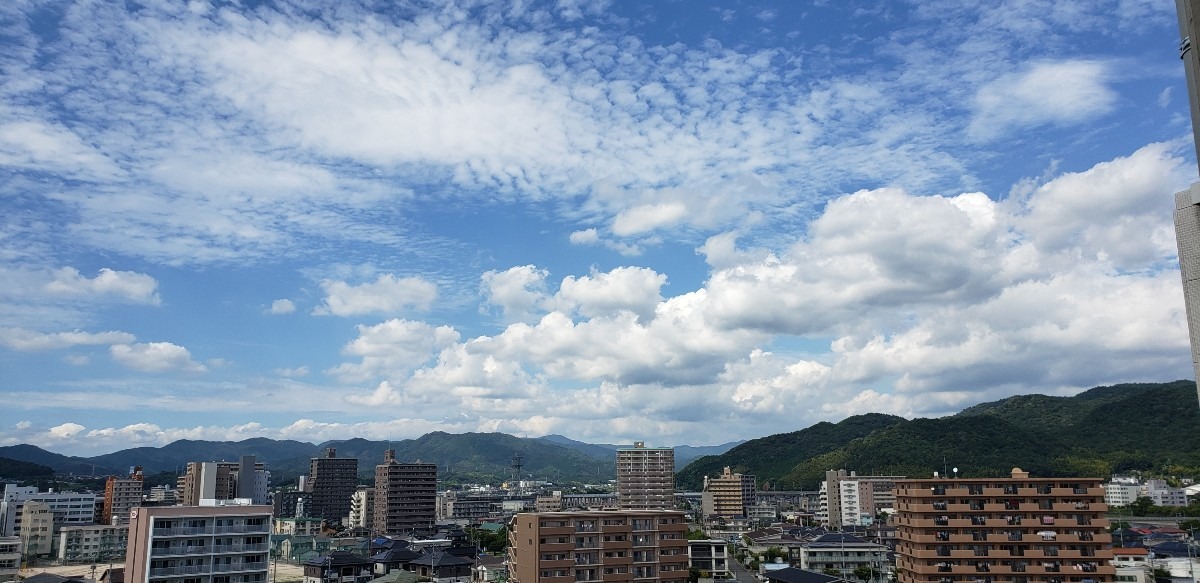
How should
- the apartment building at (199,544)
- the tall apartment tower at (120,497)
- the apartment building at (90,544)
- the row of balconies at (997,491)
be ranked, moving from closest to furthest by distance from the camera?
1. the apartment building at (199,544)
2. the row of balconies at (997,491)
3. the apartment building at (90,544)
4. the tall apartment tower at (120,497)

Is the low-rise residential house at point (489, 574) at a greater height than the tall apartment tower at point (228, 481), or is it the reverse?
the tall apartment tower at point (228, 481)

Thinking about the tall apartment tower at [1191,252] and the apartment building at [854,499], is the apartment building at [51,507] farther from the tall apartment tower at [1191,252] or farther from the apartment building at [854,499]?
the tall apartment tower at [1191,252]

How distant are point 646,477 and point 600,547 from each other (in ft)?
316

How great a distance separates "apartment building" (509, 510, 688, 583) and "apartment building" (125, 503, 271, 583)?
641 inches

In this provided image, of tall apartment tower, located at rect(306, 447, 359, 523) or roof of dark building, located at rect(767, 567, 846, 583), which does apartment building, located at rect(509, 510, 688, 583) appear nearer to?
roof of dark building, located at rect(767, 567, 846, 583)

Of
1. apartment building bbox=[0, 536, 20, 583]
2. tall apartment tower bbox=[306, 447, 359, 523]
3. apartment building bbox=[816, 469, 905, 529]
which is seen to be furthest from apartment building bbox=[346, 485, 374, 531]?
apartment building bbox=[816, 469, 905, 529]

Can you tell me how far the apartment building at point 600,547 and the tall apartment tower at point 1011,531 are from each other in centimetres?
1653

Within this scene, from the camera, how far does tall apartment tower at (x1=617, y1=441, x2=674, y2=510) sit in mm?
142250

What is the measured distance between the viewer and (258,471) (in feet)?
526

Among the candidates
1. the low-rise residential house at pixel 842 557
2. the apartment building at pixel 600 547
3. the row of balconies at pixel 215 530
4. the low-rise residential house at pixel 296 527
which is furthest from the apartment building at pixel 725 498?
the row of balconies at pixel 215 530

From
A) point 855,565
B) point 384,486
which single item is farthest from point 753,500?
point 855,565

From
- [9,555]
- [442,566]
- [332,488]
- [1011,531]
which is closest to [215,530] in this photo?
[442,566]

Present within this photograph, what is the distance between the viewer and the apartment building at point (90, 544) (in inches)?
3782

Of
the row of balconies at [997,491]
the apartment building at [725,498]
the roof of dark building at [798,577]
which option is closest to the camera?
the row of balconies at [997,491]
